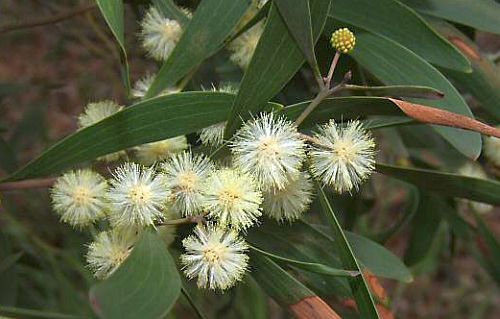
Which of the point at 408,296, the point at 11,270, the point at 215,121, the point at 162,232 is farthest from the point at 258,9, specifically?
the point at 408,296

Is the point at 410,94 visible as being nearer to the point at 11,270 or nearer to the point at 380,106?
the point at 380,106

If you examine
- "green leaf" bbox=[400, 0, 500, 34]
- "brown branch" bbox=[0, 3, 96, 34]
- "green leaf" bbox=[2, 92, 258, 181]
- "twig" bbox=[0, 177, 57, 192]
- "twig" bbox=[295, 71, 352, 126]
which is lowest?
"twig" bbox=[295, 71, 352, 126]

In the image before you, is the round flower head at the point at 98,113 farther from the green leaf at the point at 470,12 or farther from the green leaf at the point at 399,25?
the green leaf at the point at 470,12

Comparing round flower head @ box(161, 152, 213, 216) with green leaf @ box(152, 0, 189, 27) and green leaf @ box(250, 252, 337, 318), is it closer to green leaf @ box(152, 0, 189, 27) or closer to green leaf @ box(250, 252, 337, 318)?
green leaf @ box(250, 252, 337, 318)

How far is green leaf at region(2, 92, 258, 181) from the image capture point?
1.10 m

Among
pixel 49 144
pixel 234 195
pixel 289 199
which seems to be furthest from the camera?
pixel 49 144

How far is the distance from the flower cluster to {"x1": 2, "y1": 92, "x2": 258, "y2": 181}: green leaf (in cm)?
4

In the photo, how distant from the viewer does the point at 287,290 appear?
1136 millimetres

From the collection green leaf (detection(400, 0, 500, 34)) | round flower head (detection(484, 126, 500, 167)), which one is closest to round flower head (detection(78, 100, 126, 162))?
green leaf (detection(400, 0, 500, 34))

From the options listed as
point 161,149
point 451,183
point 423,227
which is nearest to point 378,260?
point 451,183

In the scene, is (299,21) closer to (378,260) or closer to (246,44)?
(246,44)

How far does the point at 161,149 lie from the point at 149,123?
11 cm

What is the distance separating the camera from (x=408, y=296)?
389 cm

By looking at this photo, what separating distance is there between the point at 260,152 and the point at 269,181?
1.6 inches
